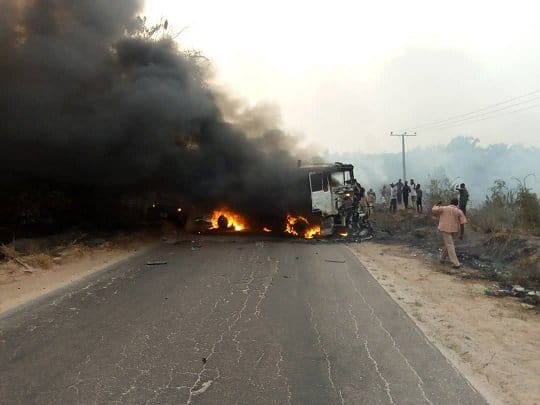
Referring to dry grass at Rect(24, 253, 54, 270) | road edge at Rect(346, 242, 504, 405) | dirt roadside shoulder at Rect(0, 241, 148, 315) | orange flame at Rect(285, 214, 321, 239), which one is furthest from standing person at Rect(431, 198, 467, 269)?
Answer: dry grass at Rect(24, 253, 54, 270)

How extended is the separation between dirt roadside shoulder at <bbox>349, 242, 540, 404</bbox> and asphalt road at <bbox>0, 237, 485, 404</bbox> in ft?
0.78

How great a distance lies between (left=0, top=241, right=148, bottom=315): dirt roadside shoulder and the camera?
7.10 metres

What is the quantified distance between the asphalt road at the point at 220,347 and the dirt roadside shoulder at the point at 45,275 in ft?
1.54

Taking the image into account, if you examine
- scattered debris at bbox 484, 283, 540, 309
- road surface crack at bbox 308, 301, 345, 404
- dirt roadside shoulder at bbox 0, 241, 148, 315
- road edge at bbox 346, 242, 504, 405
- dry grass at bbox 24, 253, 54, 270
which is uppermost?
dry grass at bbox 24, 253, 54, 270

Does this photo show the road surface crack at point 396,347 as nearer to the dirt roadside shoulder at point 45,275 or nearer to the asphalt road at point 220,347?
the asphalt road at point 220,347

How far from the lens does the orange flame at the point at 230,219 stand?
1883cm

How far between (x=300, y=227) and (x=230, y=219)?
2983 mm

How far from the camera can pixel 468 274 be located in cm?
1008

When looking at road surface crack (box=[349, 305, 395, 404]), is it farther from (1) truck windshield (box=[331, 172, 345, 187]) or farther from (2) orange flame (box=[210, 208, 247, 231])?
(2) orange flame (box=[210, 208, 247, 231])

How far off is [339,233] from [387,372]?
13.3 meters

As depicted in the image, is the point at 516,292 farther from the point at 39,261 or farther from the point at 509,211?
the point at 39,261

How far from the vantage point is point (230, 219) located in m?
19.1

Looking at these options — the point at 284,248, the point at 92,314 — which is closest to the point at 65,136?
the point at 284,248

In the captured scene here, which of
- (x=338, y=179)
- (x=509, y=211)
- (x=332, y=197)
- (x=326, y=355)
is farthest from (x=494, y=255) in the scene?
(x=326, y=355)
